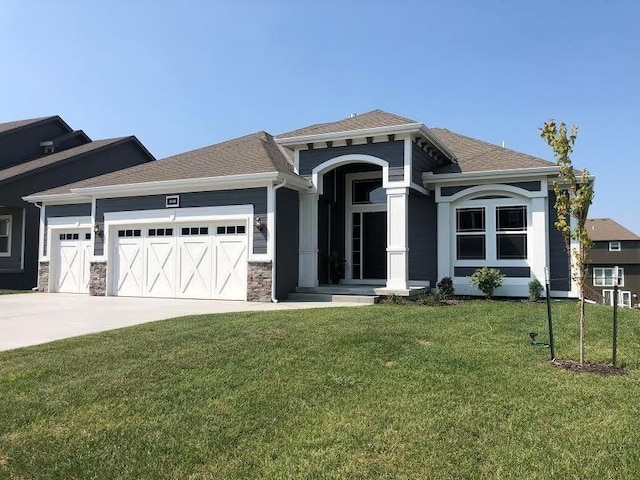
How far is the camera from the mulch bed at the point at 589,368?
541 cm

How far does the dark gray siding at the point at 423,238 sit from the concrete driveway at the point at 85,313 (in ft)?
10.7

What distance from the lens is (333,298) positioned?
12570 mm

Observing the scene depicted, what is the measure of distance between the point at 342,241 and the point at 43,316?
27.5 ft

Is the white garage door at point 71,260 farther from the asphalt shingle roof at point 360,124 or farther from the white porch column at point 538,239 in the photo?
the white porch column at point 538,239

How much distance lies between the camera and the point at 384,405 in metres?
4.44

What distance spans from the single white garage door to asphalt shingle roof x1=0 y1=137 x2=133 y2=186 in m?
7.85

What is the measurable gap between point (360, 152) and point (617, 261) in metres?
35.9

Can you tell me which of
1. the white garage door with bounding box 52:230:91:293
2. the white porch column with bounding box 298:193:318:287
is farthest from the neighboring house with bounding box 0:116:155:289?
the white porch column with bounding box 298:193:318:287

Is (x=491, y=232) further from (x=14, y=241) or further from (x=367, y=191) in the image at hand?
(x=14, y=241)

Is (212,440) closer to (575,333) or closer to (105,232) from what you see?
(575,333)

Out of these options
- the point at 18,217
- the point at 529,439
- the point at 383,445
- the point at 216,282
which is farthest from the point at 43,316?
the point at 18,217

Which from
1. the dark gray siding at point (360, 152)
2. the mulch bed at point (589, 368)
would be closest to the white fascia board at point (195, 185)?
the dark gray siding at point (360, 152)

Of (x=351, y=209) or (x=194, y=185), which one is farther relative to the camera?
(x=351, y=209)

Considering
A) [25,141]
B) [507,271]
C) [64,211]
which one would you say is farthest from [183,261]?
[25,141]
